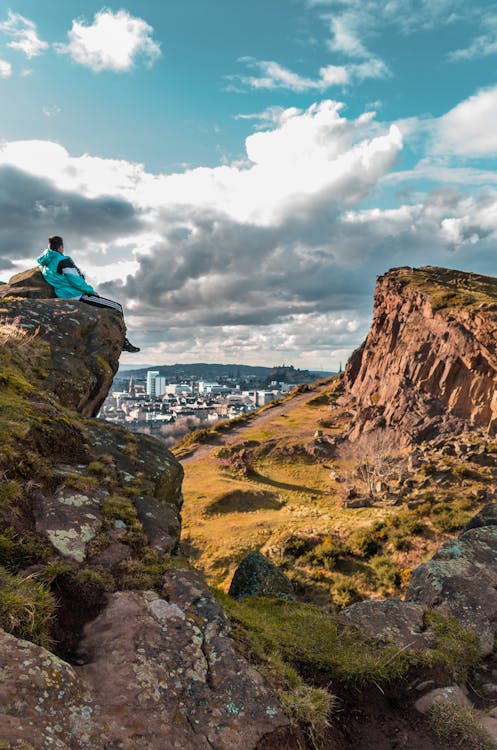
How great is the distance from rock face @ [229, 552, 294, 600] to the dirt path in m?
56.4

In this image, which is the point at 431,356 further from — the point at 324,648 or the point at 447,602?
the point at 324,648

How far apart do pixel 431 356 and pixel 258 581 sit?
63430 millimetres

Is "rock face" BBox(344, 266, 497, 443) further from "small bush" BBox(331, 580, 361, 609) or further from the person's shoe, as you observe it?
the person's shoe

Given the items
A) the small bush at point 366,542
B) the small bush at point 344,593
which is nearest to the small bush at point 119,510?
the small bush at point 344,593

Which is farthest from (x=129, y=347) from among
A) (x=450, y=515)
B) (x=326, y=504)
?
(x=326, y=504)

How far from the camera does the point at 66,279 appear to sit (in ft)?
53.0

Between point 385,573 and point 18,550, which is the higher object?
point 18,550

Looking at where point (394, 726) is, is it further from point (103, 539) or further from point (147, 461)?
point (147, 461)

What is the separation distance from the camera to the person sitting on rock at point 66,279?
1553 centimetres

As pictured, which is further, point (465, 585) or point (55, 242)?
point (55, 242)

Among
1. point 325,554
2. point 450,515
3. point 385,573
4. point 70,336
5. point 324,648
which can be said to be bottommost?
point 325,554

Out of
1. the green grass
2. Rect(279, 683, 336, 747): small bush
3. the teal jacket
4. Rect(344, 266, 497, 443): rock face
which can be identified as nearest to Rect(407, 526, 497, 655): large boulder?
the green grass

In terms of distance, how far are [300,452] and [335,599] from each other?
132ft

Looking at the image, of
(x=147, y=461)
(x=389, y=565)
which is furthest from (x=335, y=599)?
(x=147, y=461)
